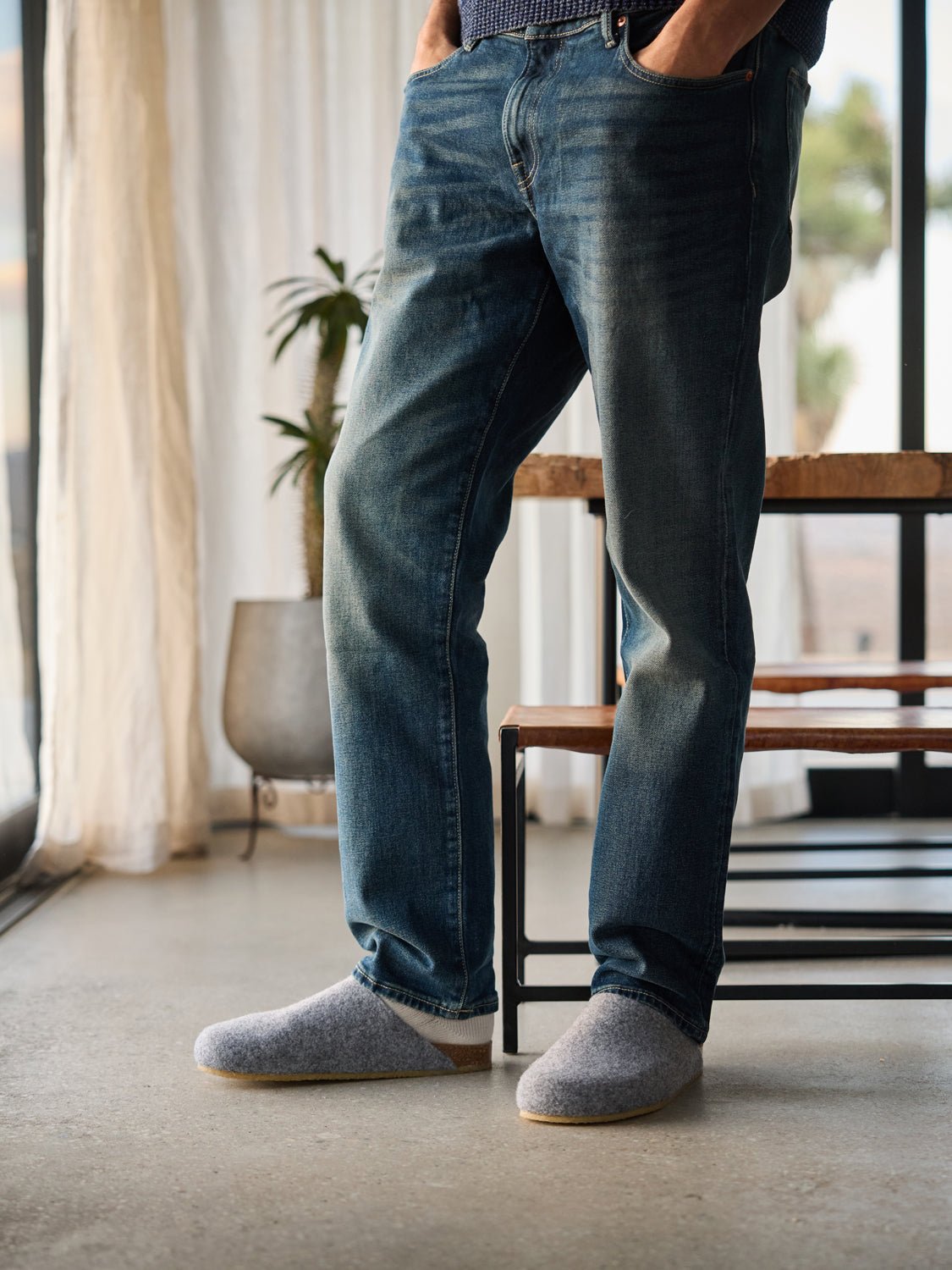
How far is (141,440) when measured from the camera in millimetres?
2217

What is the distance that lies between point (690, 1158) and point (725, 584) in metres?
0.43

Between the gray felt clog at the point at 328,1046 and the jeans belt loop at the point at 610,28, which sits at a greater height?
the jeans belt loop at the point at 610,28

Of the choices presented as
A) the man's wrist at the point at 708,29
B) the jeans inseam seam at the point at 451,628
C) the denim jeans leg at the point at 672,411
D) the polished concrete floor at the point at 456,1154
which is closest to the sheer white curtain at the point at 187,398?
the polished concrete floor at the point at 456,1154

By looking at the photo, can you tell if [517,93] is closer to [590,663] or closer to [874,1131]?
[874,1131]

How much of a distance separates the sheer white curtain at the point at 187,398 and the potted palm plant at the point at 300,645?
10cm

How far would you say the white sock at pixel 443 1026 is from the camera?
3.73ft

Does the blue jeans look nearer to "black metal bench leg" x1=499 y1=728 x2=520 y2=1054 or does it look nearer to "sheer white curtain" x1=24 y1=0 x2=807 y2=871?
"black metal bench leg" x1=499 y1=728 x2=520 y2=1054

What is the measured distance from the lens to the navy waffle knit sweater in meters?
1.02

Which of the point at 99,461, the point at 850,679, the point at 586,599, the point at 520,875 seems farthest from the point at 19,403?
the point at 850,679

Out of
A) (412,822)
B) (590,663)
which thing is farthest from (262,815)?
(412,822)

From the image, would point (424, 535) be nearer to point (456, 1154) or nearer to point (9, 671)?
point (456, 1154)

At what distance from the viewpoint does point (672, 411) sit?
1.04 meters

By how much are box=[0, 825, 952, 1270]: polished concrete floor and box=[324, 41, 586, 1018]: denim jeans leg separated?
0.50ft

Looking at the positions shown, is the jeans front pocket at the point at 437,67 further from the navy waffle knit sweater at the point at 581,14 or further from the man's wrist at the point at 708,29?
the man's wrist at the point at 708,29
